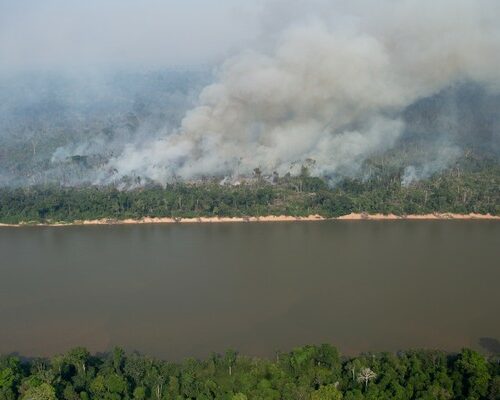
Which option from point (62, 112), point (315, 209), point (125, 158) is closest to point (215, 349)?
point (315, 209)

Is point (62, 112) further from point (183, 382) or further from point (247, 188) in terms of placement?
point (183, 382)

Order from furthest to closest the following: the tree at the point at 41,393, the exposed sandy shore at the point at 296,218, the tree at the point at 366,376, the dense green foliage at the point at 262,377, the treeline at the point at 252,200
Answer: the treeline at the point at 252,200, the exposed sandy shore at the point at 296,218, the tree at the point at 366,376, the dense green foliage at the point at 262,377, the tree at the point at 41,393

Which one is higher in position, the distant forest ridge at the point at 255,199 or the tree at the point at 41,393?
the distant forest ridge at the point at 255,199

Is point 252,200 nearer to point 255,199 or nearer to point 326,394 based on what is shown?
point 255,199

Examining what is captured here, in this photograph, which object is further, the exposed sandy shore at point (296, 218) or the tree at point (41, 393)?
the exposed sandy shore at point (296, 218)

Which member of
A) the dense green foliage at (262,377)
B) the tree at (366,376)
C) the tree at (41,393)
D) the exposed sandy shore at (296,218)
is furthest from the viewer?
the exposed sandy shore at (296,218)

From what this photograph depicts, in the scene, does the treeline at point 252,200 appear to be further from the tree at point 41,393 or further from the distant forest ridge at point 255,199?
the tree at point 41,393

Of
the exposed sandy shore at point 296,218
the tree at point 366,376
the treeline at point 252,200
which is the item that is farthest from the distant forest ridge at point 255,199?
the tree at point 366,376

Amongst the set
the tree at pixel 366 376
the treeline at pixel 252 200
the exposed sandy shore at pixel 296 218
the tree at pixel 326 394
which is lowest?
the tree at pixel 326 394
